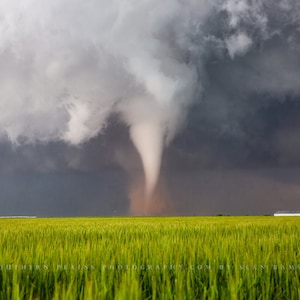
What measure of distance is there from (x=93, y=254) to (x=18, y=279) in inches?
52.7

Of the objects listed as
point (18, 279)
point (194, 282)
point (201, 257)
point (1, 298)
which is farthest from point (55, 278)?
point (201, 257)

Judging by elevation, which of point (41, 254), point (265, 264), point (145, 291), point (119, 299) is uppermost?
point (41, 254)

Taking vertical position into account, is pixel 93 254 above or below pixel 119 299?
above

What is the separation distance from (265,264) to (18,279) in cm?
193

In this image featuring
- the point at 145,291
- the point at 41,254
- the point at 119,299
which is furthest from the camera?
the point at 41,254

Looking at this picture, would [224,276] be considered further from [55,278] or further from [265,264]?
[55,278]

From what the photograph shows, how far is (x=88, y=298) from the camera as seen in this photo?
7.94 feet

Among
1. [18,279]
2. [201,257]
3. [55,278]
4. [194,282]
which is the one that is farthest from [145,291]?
[201,257]

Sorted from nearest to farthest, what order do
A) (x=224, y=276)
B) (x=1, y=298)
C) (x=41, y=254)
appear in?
(x=1, y=298)
(x=224, y=276)
(x=41, y=254)

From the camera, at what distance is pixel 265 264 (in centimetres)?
394

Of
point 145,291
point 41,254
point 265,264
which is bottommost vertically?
point 145,291

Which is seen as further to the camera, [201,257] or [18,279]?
[201,257]

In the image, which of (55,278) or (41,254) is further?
(41,254)

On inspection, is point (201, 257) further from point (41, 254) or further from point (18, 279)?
point (18, 279)
